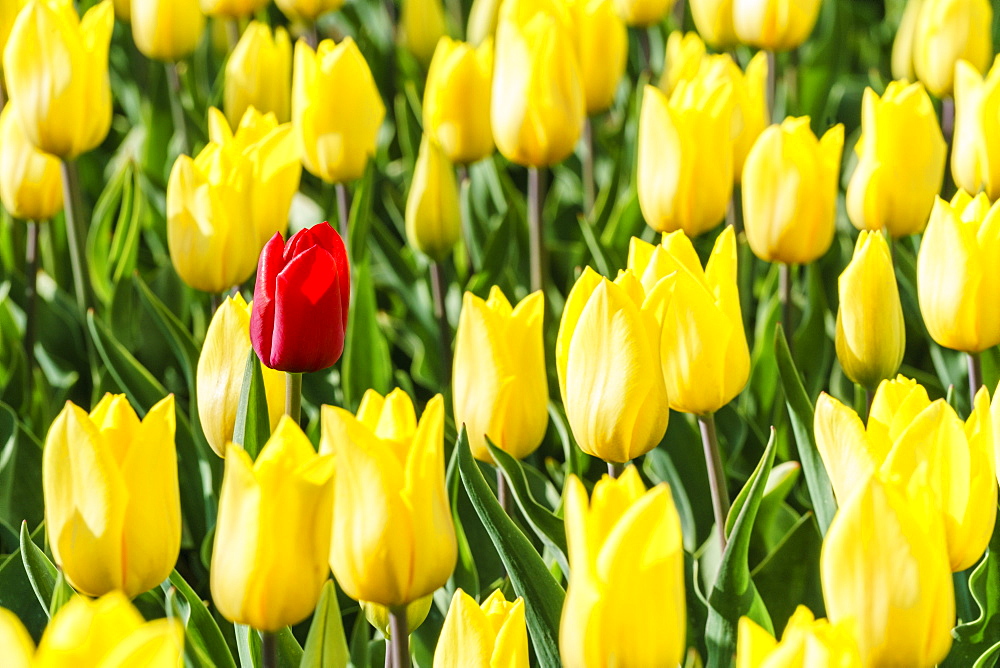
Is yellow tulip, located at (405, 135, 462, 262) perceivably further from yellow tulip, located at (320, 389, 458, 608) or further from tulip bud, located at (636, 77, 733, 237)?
yellow tulip, located at (320, 389, 458, 608)

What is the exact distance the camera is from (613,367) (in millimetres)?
1024

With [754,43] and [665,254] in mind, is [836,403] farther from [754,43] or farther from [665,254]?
[754,43]

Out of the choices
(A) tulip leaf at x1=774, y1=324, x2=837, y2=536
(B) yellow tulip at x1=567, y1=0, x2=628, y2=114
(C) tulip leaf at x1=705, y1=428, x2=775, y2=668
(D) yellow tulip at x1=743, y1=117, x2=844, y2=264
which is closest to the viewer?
(C) tulip leaf at x1=705, y1=428, x2=775, y2=668

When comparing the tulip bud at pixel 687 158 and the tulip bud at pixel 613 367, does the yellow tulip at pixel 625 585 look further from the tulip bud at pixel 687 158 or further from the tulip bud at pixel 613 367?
the tulip bud at pixel 687 158

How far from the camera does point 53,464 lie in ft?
3.03

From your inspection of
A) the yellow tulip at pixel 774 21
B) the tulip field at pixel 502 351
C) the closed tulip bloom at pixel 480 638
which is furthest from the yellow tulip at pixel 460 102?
the closed tulip bloom at pixel 480 638

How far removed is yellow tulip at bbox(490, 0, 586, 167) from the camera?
162cm

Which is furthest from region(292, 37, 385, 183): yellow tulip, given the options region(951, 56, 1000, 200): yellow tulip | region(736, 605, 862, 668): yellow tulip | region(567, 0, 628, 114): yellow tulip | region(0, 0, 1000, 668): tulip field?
region(736, 605, 862, 668): yellow tulip

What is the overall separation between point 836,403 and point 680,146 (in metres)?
0.65

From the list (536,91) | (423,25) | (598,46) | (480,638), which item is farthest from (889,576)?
(423,25)

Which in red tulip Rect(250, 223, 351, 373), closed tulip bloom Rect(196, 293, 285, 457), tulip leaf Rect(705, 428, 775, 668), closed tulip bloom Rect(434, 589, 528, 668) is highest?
red tulip Rect(250, 223, 351, 373)

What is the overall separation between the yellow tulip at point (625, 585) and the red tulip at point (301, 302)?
0.31 metres

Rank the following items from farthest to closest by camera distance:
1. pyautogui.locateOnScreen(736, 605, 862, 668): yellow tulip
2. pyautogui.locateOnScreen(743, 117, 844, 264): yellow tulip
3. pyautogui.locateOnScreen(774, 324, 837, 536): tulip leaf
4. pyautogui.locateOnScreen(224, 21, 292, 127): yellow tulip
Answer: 1. pyautogui.locateOnScreen(224, 21, 292, 127): yellow tulip
2. pyautogui.locateOnScreen(743, 117, 844, 264): yellow tulip
3. pyautogui.locateOnScreen(774, 324, 837, 536): tulip leaf
4. pyautogui.locateOnScreen(736, 605, 862, 668): yellow tulip

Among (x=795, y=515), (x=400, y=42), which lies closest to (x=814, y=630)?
(x=795, y=515)
